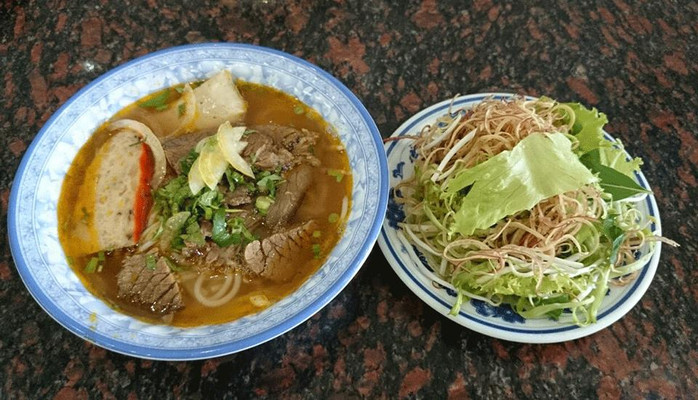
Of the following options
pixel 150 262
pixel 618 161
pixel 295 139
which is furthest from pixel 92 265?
pixel 618 161

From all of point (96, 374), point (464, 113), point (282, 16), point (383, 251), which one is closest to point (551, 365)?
point (383, 251)

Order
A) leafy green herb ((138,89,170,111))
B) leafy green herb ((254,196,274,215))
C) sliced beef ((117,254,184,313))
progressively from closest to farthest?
sliced beef ((117,254,184,313)) → leafy green herb ((254,196,274,215)) → leafy green herb ((138,89,170,111))

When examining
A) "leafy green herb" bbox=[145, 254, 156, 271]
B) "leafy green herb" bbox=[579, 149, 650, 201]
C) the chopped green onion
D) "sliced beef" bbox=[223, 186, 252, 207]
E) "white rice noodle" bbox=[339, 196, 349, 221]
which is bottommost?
the chopped green onion

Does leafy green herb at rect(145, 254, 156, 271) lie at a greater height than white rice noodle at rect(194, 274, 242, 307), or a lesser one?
greater

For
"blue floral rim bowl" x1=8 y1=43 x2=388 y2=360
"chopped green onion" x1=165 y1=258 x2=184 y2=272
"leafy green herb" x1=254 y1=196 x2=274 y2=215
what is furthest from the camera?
"leafy green herb" x1=254 y1=196 x2=274 y2=215

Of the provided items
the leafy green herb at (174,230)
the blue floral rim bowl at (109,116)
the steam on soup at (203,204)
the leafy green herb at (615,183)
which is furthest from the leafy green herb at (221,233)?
the leafy green herb at (615,183)

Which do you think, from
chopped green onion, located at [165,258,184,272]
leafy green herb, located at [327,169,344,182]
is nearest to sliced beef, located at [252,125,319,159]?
leafy green herb, located at [327,169,344,182]

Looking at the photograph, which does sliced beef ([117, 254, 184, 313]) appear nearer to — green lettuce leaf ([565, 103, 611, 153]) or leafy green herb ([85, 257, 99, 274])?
leafy green herb ([85, 257, 99, 274])

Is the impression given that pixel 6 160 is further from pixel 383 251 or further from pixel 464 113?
pixel 464 113
